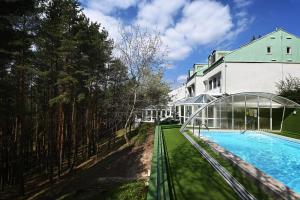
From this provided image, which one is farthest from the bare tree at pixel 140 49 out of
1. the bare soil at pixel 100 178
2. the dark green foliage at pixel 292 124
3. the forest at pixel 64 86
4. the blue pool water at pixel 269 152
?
the dark green foliage at pixel 292 124

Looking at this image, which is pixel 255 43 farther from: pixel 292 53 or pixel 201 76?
pixel 201 76

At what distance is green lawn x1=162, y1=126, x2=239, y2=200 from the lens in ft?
21.2

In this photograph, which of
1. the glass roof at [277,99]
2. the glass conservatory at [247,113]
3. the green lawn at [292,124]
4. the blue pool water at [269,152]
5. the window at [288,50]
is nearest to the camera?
the blue pool water at [269,152]

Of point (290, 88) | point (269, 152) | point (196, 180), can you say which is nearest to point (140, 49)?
point (269, 152)

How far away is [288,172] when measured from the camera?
34.8ft

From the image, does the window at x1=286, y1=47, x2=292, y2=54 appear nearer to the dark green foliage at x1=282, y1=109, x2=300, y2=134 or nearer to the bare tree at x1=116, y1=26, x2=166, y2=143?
the dark green foliage at x1=282, y1=109, x2=300, y2=134

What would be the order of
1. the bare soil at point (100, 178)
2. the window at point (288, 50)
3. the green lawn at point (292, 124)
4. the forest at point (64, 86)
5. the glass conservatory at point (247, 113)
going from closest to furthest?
the bare soil at point (100, 178) < the forest at point (64, 86) < the green lawn at point (292, 124) < the glass conservatory at point (247, 113) < the window at point (288, 50)

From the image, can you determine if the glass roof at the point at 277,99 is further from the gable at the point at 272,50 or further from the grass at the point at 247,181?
the grass at the point at 247,181

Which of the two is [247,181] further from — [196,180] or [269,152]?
[269,152]

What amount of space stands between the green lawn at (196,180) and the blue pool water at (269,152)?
2637 millimetres

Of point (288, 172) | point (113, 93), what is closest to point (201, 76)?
point (113, 93)

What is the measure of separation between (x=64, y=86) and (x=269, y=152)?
14.6 meters

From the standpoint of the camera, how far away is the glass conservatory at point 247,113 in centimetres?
2386

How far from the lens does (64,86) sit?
65.8ft
